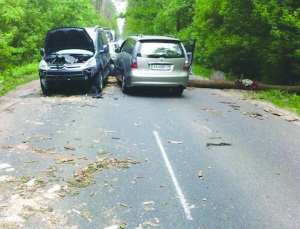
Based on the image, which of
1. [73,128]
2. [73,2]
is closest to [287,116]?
[73,128]

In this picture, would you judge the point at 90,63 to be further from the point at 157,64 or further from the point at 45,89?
the point at 157,64

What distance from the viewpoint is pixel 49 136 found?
691 centimetres


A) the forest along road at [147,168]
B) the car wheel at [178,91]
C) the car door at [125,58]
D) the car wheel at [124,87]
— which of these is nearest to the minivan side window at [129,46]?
the car door at [125,58]

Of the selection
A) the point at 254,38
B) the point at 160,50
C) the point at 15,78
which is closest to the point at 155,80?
the point at 160,50

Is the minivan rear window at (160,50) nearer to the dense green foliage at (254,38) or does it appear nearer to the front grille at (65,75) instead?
the front grille at (65,75)

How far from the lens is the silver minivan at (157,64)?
11195 millimetres

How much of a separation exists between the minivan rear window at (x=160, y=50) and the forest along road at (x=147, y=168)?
2363 mm

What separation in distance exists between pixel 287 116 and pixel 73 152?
19.6 feet

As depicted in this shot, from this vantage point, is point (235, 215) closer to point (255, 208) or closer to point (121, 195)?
point (255, 208)

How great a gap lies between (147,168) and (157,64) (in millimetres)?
6313

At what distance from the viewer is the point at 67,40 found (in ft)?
41.2

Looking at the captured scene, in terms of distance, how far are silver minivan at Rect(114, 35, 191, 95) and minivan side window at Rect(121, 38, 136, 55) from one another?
1.07 ft

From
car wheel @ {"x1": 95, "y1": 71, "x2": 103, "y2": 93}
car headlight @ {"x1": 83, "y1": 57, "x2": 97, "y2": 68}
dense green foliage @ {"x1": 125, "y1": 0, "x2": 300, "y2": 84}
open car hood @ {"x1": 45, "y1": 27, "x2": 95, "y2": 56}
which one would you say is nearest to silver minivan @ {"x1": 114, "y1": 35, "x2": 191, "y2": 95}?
car wheel @ {"x1": 95, "y1": 71, "x2": 103, "y2": 93}

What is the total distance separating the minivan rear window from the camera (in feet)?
36.9
